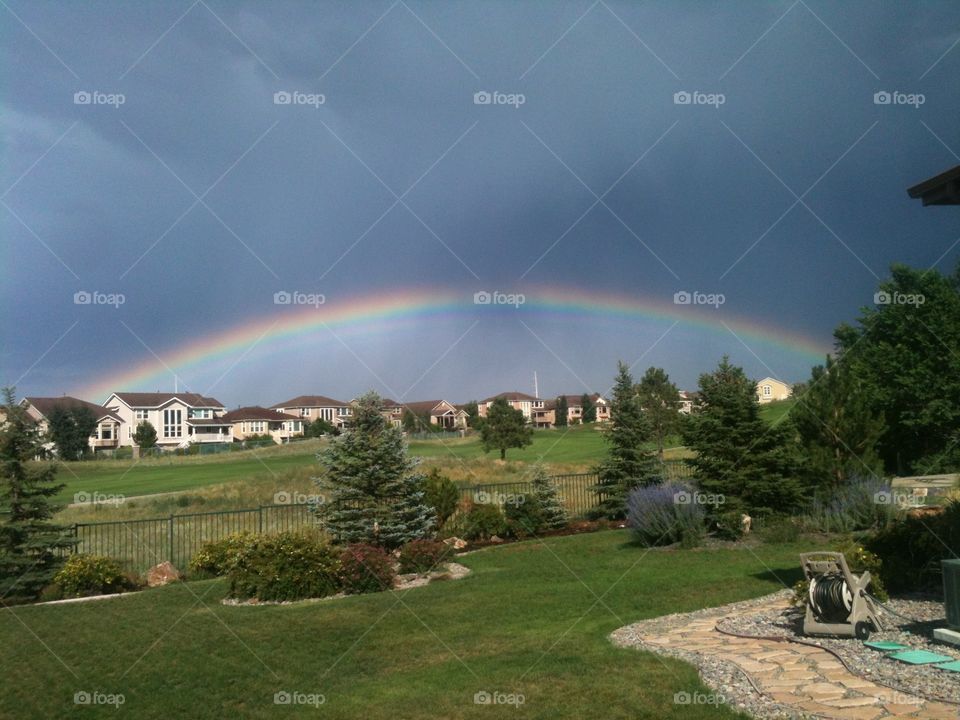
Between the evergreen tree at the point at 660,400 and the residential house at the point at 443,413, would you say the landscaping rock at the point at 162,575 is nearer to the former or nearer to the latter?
the evergreen tree at the point at 660,400

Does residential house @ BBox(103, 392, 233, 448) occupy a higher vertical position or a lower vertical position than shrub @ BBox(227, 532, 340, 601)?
higher

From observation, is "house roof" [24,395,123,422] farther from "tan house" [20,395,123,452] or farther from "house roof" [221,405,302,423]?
"house roof" [221,405,302,423]

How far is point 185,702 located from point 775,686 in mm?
4886

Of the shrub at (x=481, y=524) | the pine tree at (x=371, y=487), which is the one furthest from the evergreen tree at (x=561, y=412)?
the pine tree at (x=371, y=487)

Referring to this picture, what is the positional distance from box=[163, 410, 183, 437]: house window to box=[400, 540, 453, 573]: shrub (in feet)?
203

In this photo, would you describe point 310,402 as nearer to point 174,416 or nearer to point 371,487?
point 174,416

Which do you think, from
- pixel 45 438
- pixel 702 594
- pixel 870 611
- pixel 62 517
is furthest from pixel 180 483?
pixel 870 611

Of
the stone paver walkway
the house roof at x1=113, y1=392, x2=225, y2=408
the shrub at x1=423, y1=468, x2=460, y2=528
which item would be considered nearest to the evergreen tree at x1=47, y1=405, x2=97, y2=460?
the house roof at x1=113, y1=392, x2=225, y2=408

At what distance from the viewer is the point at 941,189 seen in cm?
809

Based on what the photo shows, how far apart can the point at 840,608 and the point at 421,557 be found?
7982 millimetres

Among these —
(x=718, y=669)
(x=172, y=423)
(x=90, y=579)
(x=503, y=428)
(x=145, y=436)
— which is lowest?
(x=90, y=579)

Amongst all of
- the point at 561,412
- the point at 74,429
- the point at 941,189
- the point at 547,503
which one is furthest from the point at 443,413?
the point at 941,189

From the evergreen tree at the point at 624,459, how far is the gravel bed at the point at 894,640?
12.1m

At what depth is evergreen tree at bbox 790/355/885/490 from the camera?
55.5 ft
